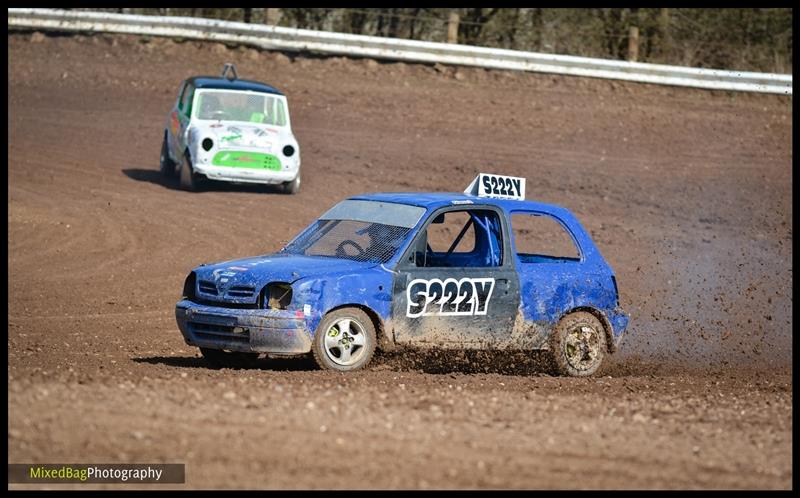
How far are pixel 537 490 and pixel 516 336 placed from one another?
458 cm

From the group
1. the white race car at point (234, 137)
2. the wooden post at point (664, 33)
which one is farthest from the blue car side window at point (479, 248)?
the wooden post at point (664, 33)

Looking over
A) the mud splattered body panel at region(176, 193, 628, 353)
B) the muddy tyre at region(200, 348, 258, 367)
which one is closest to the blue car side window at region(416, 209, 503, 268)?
the mud splattered body panel at region(176, 193, 628, 353)

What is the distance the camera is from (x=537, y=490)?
5930mm

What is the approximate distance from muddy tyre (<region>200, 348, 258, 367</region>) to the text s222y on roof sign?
2.41 m

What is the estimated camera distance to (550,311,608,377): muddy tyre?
10.7 metres

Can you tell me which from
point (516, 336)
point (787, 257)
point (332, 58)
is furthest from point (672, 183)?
point (516, 336)

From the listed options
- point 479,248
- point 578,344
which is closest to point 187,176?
point 479,248

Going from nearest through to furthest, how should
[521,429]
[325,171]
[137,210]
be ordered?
1. [521,429]
2. [137,210]
3. [325,171]

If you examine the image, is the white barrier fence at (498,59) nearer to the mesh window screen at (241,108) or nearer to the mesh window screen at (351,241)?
the mesh window screen at (241,108)

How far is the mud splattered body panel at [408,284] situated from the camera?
9453 millimetres

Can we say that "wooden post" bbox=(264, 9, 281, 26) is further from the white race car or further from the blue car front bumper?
the blue car front bumper

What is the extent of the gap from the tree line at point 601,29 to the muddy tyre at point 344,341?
65.8ft

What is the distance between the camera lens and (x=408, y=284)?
9.94 metres

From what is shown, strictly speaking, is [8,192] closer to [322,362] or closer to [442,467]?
[322,362]
